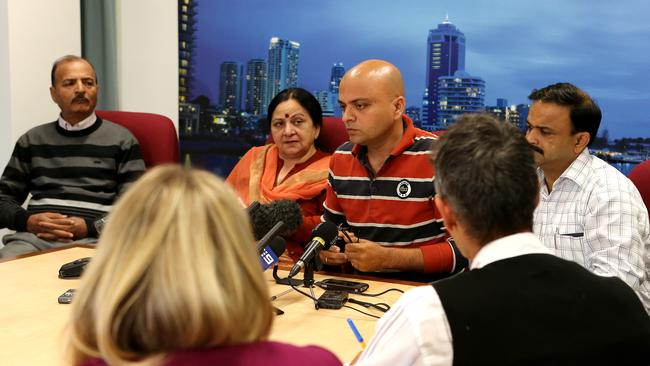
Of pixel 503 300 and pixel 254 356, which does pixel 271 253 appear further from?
pixel 254 356

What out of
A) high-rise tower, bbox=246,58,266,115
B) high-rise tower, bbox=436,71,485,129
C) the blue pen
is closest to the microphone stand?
the blue pen

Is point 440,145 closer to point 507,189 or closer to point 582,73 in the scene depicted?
point 507,189

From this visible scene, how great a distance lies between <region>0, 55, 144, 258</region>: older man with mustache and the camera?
300cm

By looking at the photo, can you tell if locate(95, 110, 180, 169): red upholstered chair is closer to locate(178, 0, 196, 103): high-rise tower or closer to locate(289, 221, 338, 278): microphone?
locate(178, 0, 196, 103): high-rise tower

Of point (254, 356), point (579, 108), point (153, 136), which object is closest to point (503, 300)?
point (254, 356)

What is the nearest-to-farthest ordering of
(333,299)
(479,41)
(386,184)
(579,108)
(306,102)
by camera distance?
1. (333,299)
2. (579,108)
3. (386,184)
4. (306,102)
5. (479,41)

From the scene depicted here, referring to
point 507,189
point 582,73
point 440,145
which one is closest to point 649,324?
point 507,189

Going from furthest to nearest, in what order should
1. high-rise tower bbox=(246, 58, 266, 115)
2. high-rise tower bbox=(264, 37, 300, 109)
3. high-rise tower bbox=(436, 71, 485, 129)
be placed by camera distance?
high-rise tower bbox=(246, 58, 266, 115), high-rise tower bbox=(264, 37, 300, 109), high-rise tower bbox=(436, 71, 485, 129)

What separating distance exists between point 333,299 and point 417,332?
76 cm

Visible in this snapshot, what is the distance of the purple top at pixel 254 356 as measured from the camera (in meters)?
0.71

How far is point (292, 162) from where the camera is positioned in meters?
2.91

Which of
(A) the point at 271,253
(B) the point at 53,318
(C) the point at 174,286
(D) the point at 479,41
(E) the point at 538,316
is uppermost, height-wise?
(D) the point at 479,41

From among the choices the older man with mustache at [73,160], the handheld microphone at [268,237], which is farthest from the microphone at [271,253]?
the older man with mustache at [73,160]

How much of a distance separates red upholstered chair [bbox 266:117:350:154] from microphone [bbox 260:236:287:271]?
1234mm
